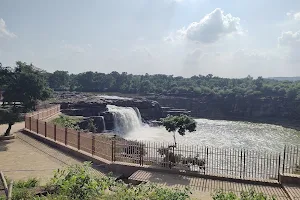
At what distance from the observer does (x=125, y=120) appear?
44625 millimetres

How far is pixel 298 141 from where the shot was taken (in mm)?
40688

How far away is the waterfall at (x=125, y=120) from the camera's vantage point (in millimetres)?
43059

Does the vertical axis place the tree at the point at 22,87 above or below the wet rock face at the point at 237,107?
above

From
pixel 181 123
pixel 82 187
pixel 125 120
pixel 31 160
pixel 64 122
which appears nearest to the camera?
pixel 82 187

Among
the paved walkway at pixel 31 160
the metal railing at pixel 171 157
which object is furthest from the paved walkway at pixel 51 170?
the metal railing at pixel 171 157

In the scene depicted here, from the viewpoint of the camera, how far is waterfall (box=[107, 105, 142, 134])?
43059 mm

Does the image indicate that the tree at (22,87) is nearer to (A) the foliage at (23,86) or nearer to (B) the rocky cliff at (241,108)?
(A) the foliage at (23,86)

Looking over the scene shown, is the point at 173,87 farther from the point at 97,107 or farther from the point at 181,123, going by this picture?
the point at 181,123

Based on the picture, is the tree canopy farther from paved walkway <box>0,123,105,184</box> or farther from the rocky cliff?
paved walkway <box>0,123,105,184</box>

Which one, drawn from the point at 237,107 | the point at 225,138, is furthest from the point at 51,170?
the point at 237,107

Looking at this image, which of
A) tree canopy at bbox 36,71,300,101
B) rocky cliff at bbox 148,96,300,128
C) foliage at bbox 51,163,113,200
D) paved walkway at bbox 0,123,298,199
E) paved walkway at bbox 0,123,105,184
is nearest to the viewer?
foliage at bbox 51,163,113,200

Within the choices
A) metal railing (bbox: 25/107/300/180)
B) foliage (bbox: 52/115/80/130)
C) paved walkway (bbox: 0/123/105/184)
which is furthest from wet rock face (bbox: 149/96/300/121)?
paved walkway (bbox: 0/123/105/184)

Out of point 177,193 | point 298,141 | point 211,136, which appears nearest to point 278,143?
point 298,141

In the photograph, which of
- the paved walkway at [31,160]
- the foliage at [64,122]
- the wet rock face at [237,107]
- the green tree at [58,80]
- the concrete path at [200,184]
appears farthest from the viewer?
the green tree at [58,80]
